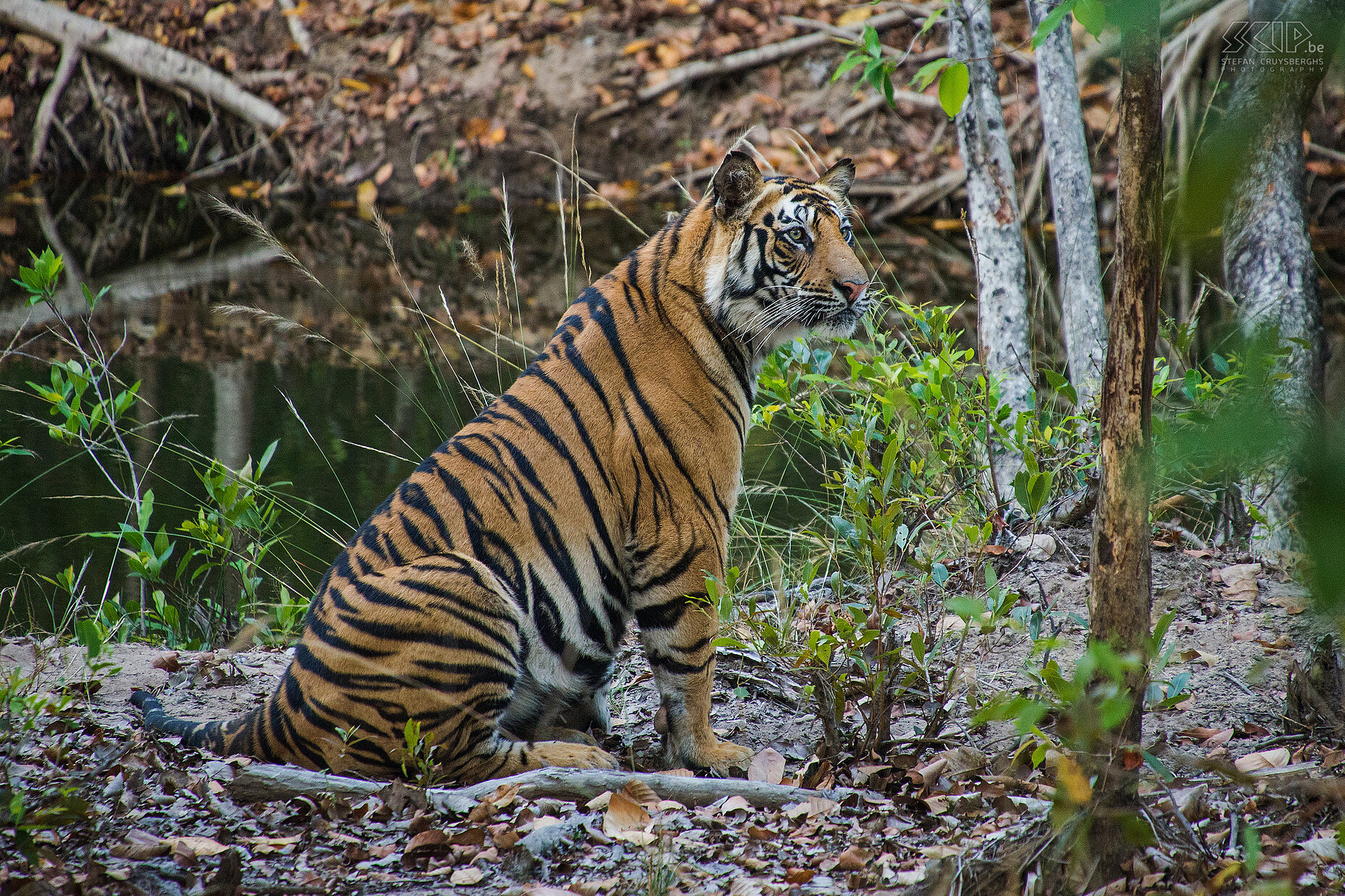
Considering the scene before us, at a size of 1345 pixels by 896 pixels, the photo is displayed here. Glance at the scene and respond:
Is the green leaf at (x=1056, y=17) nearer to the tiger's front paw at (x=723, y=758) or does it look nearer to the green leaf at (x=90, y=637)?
the tiger's front paw at (x=723, y=758)

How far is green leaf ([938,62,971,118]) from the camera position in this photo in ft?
6.13

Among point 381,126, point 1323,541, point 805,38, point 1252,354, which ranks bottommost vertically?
point 1323,541

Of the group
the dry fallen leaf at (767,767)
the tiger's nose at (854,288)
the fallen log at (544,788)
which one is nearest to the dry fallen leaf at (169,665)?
the fallen log at (544,788)

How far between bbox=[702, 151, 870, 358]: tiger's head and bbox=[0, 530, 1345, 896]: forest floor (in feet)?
3.92

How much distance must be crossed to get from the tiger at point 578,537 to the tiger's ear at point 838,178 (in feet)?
0.08

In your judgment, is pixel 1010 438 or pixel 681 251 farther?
→ pixel 1010 438

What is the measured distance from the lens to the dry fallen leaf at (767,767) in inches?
117

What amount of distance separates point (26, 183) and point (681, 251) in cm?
1212

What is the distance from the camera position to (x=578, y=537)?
10.1 feet

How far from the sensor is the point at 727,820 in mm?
2590

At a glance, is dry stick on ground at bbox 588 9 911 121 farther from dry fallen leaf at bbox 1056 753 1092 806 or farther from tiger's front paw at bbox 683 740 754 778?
dry fallen leaf at bbox 1056 753 1092 806

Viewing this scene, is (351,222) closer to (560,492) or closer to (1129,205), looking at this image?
(560,492)

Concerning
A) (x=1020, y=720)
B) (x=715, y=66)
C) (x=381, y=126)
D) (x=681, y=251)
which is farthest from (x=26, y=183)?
(x=1020, y=720)

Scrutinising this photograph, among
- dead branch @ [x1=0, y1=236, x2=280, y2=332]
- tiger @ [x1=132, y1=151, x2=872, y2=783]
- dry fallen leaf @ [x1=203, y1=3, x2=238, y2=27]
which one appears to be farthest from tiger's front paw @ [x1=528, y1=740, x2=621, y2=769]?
dry fallen leaf @ [x1=203, y1=3, x2=238, y2=27]
